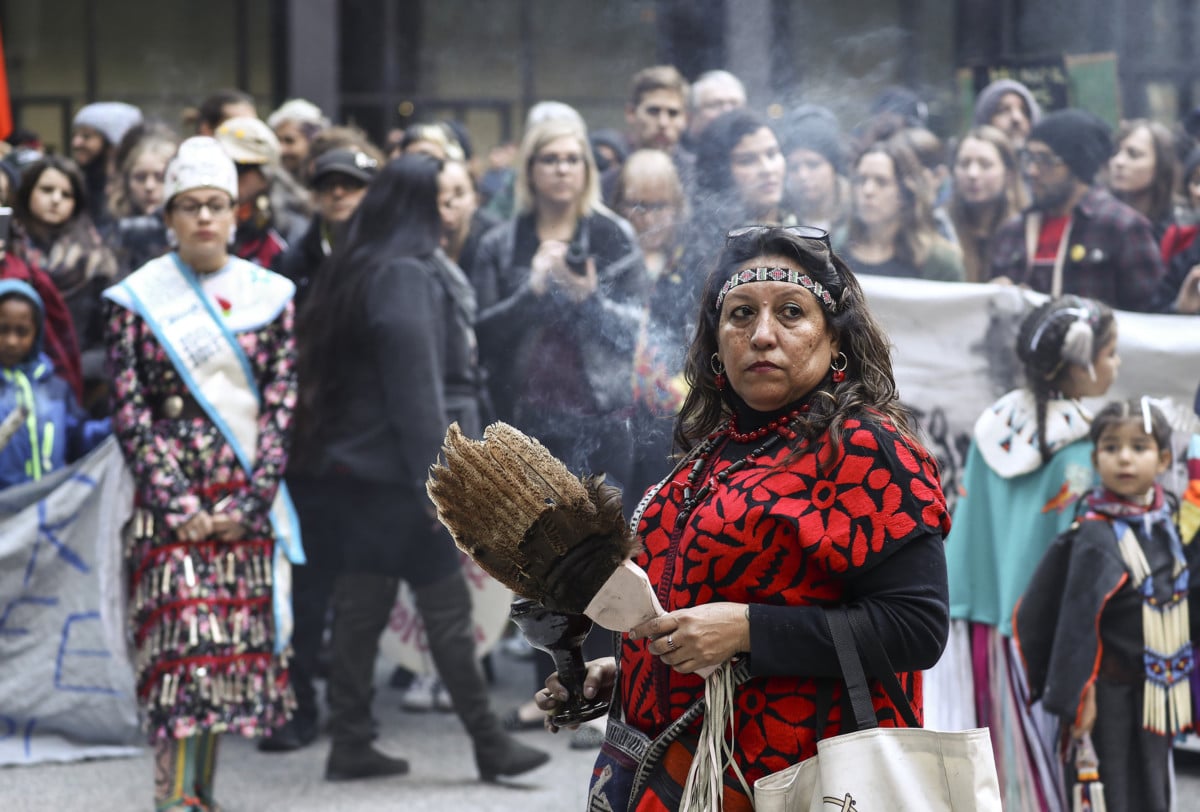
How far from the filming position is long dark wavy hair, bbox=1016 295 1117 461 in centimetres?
452

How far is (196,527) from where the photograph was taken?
14.8ft

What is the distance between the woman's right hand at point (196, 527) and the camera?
452 cm

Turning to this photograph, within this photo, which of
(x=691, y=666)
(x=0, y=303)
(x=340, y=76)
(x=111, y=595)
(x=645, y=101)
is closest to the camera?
(x=691, y=666)

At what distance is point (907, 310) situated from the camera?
4969 mm

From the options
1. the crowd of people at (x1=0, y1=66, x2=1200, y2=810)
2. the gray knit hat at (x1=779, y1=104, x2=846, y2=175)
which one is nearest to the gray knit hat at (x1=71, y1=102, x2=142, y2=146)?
the crowd of people at (x1=0, y1=66, x2=1200, y2=810)

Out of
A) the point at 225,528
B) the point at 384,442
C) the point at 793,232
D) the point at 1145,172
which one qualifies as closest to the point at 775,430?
the point at 793,232

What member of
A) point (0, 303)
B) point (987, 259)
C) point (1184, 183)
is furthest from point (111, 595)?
point (1184, 183)

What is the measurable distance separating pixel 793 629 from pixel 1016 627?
220cm

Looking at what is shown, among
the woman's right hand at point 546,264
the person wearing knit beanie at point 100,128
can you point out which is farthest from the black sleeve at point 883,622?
the person wearing knit beanie at point 100,128

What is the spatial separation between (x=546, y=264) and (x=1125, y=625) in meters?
2.50

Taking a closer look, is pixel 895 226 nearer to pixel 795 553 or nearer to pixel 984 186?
pixel 984 186

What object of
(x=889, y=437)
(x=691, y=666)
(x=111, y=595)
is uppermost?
(x=889, y=437)

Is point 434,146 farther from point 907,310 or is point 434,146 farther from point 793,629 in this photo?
point 793,629

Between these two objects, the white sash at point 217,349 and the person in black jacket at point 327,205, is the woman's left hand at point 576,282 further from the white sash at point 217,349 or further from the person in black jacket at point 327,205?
the white sash at point 217,349
